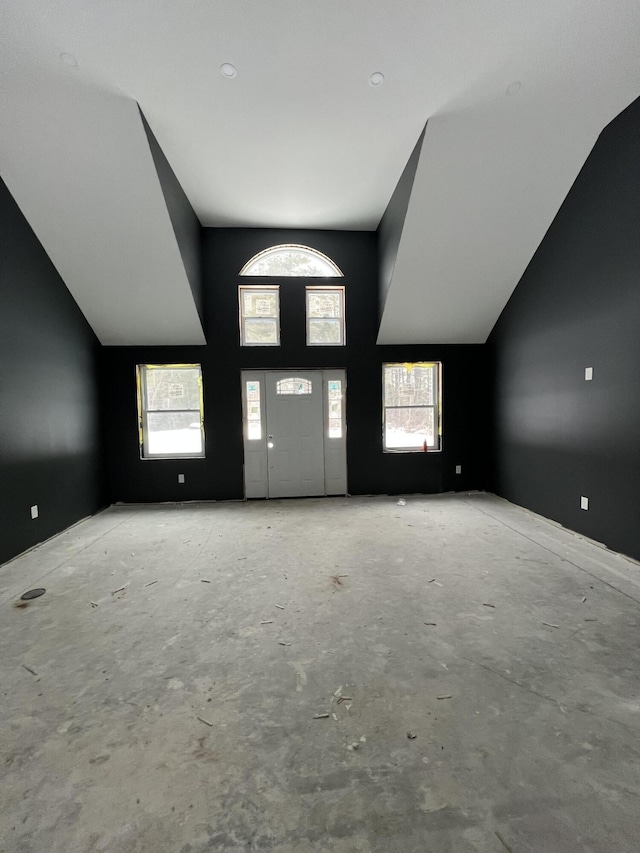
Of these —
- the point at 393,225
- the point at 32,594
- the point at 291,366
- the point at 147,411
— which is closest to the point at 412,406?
the point at 291,366

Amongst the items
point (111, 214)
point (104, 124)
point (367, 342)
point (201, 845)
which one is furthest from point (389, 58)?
point (201, 845)

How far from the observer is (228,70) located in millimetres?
2961

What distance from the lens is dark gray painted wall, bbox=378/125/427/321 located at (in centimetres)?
401

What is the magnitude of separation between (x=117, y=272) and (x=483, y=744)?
531 centimetres

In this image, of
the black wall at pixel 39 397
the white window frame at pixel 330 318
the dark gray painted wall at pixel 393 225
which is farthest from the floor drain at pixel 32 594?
the dark gray painted wall at pixel 393 225

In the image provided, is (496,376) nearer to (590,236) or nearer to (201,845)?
(590,236)

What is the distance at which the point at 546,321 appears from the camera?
452 cm

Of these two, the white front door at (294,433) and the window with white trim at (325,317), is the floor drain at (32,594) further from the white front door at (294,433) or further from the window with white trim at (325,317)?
the window with white trim at (325,317)

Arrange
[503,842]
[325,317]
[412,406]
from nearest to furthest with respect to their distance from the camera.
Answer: [503,842], [325,317], [412,406]

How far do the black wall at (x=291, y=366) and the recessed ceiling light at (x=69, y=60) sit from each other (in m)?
2.69

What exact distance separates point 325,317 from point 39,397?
3.72 metres

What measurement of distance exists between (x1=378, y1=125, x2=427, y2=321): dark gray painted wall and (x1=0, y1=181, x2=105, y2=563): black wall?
392 cm

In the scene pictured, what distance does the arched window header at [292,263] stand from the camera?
570 centimetres

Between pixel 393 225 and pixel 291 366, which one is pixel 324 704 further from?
pixel 393 225
